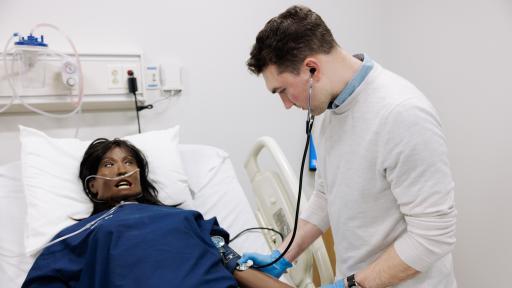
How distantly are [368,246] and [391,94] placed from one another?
42cm

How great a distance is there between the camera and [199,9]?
1910 mm

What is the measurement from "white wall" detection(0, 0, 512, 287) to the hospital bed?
0.24 meters

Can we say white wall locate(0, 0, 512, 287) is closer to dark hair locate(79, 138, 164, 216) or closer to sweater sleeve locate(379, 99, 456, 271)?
dark hair locate(79, 138, 164, 216)

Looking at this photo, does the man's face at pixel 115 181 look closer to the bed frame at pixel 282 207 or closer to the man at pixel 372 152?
the bed frame at pixel 282 207

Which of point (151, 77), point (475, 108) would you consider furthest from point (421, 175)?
point (151, 77)

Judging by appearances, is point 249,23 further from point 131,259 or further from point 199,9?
point 131,259

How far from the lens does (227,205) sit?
166cm

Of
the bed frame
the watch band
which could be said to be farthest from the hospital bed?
the watch band

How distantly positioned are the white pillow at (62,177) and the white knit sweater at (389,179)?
759 mm

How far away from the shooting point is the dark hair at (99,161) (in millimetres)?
1509

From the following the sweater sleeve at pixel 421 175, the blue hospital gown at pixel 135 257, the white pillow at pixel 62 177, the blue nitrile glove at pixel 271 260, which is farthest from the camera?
the white pillow at pixel 62 177

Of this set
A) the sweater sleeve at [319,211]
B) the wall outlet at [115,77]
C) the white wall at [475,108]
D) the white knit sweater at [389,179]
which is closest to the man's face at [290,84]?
the white knit sweater at [389,179]

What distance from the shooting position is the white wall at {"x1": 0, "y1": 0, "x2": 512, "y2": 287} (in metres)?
1.68

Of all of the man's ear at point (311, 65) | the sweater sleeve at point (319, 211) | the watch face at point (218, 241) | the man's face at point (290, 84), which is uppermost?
the man's ear at point (311, 65)
